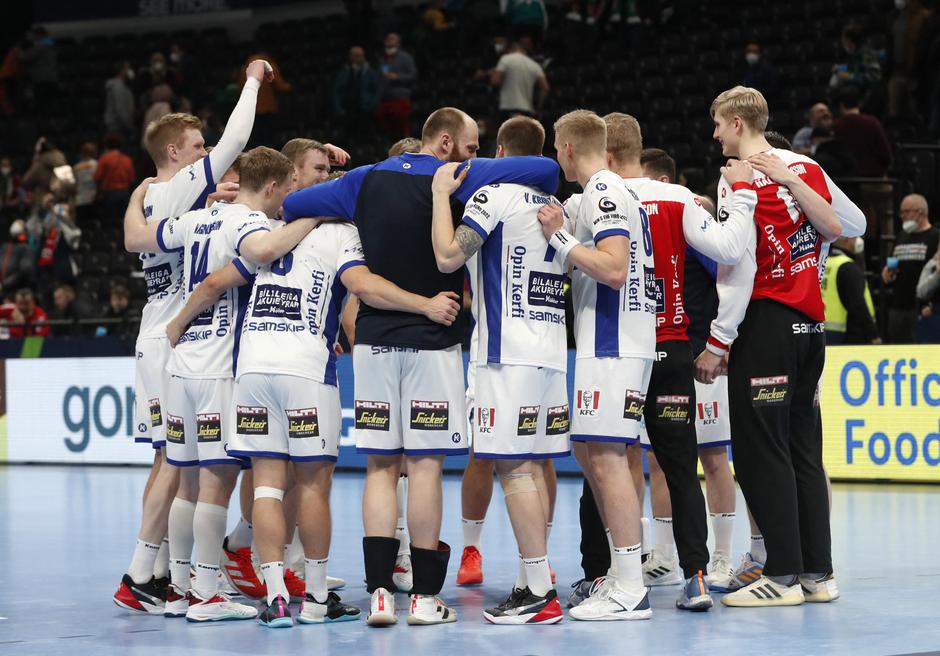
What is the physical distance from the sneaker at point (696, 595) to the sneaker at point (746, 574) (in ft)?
1.28

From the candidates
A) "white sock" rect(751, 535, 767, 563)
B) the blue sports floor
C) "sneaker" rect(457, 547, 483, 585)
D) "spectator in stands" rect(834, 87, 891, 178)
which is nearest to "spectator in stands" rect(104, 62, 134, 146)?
"spectator in stands" rect(834, 87, 891, 178)

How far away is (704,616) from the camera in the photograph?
6.14 meters

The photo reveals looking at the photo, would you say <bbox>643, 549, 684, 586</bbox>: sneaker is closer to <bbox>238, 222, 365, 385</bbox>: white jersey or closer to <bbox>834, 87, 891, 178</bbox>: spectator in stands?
<bbox>238, 222, 365, 385</bbox>: white jersey

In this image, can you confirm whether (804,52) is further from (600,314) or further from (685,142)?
(600,314)

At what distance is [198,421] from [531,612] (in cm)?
184

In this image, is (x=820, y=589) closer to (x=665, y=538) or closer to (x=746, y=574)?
(x=746, y=574)

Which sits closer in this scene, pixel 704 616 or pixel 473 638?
pixel 473 638

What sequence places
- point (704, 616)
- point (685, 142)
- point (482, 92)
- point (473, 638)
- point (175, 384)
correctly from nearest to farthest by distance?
point (473, 638) < point (704, 616) < point (175, 384) < point (685, 142) < point (482, 92)

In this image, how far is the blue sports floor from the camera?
547cm

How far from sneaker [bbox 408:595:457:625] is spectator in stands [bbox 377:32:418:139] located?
13954 millimetres

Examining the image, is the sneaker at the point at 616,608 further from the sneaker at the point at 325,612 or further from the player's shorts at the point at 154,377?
the player's shorts at the point at 154,377

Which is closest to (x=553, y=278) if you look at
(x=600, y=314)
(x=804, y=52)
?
(x=600, y=314)

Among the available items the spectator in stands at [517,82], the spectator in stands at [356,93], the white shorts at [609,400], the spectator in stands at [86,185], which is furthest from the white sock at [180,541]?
the spectator in stands at [86,185]

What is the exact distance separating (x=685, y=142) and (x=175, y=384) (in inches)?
469
